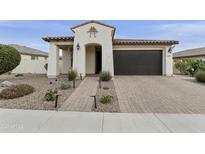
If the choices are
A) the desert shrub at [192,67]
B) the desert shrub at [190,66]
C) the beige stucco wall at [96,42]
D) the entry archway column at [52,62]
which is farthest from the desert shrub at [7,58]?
the desert shrub at [192,67]

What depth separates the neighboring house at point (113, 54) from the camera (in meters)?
13.9

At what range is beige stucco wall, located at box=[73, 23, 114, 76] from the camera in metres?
13.8

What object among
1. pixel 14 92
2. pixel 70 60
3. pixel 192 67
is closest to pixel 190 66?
pixel 192 67

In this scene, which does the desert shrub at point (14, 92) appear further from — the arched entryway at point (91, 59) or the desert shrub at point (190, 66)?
the desert shrub at point (190, 66)

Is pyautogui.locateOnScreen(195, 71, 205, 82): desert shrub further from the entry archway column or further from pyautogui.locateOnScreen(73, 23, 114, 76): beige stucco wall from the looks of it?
the entry archway column

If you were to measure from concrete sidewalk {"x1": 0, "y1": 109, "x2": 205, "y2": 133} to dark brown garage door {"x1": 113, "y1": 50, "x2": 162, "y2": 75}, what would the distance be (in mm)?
11228

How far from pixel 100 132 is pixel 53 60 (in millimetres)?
11648

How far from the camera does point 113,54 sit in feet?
54.5

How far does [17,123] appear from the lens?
489 centimetres

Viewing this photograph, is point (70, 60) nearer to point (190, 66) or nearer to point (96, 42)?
point (96, 42)

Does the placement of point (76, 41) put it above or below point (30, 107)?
above
